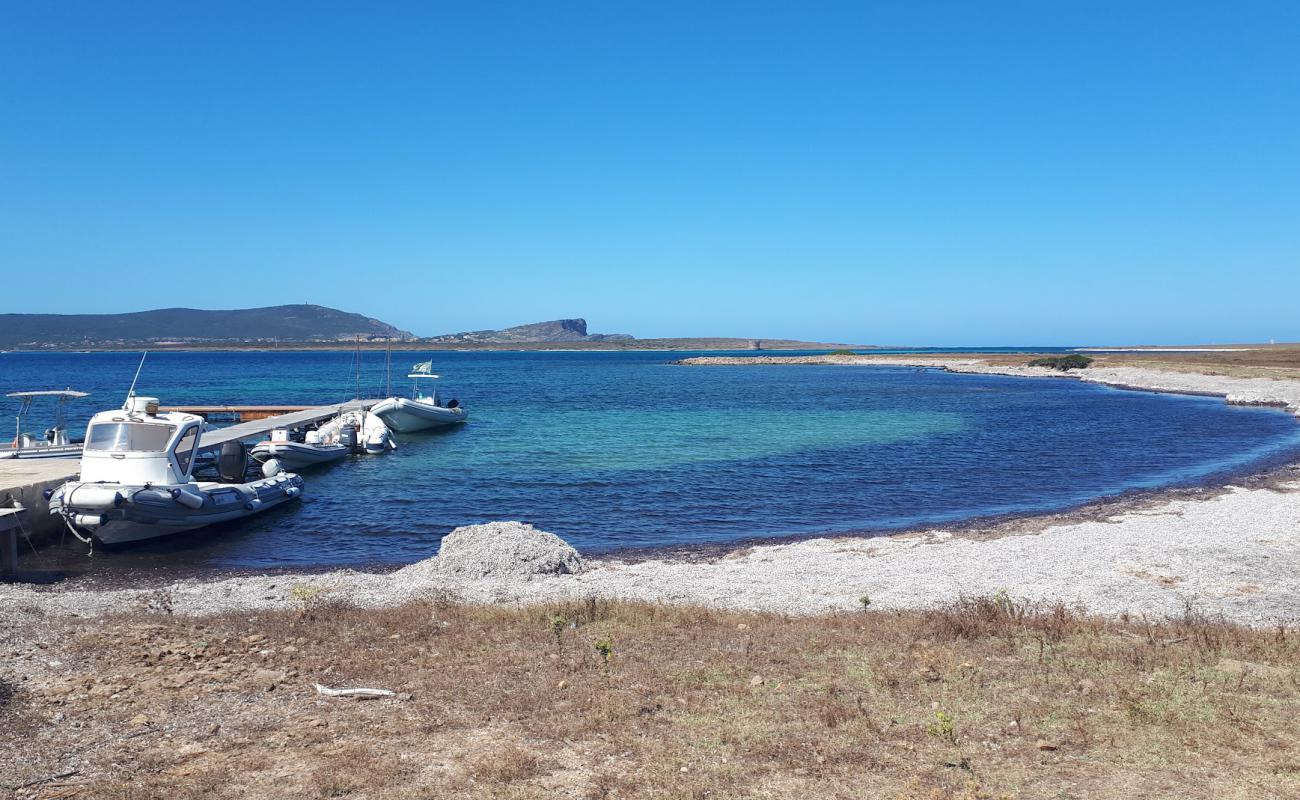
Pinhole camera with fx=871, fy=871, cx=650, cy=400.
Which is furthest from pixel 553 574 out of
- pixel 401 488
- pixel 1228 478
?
pixel 1228 478

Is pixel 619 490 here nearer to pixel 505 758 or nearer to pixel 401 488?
pixel 401 488

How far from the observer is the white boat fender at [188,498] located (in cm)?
1931

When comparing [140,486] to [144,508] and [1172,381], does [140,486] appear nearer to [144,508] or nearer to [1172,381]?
[144,508]

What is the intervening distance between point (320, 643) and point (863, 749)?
21.0 ft

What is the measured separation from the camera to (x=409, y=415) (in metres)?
42.6

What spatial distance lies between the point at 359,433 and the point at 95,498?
18681mm

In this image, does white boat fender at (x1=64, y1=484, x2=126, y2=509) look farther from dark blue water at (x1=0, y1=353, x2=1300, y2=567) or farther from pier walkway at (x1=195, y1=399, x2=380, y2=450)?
pier walkway at (x1=195, y1=399, x2=380, y2=450)

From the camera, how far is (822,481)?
27.4 metres

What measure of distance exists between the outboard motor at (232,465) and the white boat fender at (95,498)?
5.43 metres

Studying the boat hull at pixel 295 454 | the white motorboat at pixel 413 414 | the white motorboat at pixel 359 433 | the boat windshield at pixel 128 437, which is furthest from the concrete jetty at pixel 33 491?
the white motorboat at pixel 413 414

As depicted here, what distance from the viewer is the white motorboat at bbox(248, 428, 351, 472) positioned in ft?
99.6

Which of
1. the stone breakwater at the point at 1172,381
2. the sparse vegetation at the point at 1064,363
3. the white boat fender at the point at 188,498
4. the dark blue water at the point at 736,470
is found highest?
the sparse vegetation at the point at 1064,363

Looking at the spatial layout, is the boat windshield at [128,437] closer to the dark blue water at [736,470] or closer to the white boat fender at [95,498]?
the white boat fender at [95,498]

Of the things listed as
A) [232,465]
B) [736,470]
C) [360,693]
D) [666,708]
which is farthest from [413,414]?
[666,708]
